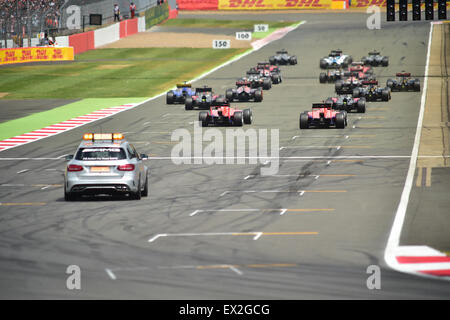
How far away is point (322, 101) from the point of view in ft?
152

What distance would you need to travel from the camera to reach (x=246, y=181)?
28.6 m

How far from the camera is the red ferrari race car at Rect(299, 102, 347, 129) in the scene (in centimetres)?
4253

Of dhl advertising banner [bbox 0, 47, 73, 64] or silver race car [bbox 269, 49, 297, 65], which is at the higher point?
dhl advertising banner [bbox 0, 47, 73, 64]

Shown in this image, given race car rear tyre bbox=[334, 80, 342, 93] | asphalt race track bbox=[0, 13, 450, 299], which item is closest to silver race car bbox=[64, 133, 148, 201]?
asphalt race track bbox=[0, 13, 450, 299]

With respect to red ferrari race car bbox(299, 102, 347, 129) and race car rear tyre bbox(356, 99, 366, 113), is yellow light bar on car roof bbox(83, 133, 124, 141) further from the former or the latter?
race car rear tyre bbox(356, 99, 366, 113)

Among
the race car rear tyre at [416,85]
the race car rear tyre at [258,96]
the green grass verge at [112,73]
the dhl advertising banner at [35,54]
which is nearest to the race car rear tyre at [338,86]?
the race car rear tyre at [416,85]

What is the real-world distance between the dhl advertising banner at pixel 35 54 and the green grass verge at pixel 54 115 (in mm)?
16426

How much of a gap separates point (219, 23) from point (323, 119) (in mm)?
63025

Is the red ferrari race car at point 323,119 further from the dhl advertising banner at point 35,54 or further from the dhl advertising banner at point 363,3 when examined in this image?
the dhl advertising banner at point 363,3

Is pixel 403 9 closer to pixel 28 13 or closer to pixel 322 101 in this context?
pixel 28 13

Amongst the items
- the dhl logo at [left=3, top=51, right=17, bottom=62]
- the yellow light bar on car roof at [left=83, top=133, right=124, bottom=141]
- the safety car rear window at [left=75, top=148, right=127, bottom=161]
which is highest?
the dhl logo at [left=3, top=51, right=17, bottom=62]

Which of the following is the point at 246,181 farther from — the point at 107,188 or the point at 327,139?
the point at 327,139

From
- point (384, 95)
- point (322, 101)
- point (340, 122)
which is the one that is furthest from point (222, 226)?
point (384, 95)

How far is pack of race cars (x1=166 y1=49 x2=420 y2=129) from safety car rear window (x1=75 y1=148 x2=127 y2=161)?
1859cm
